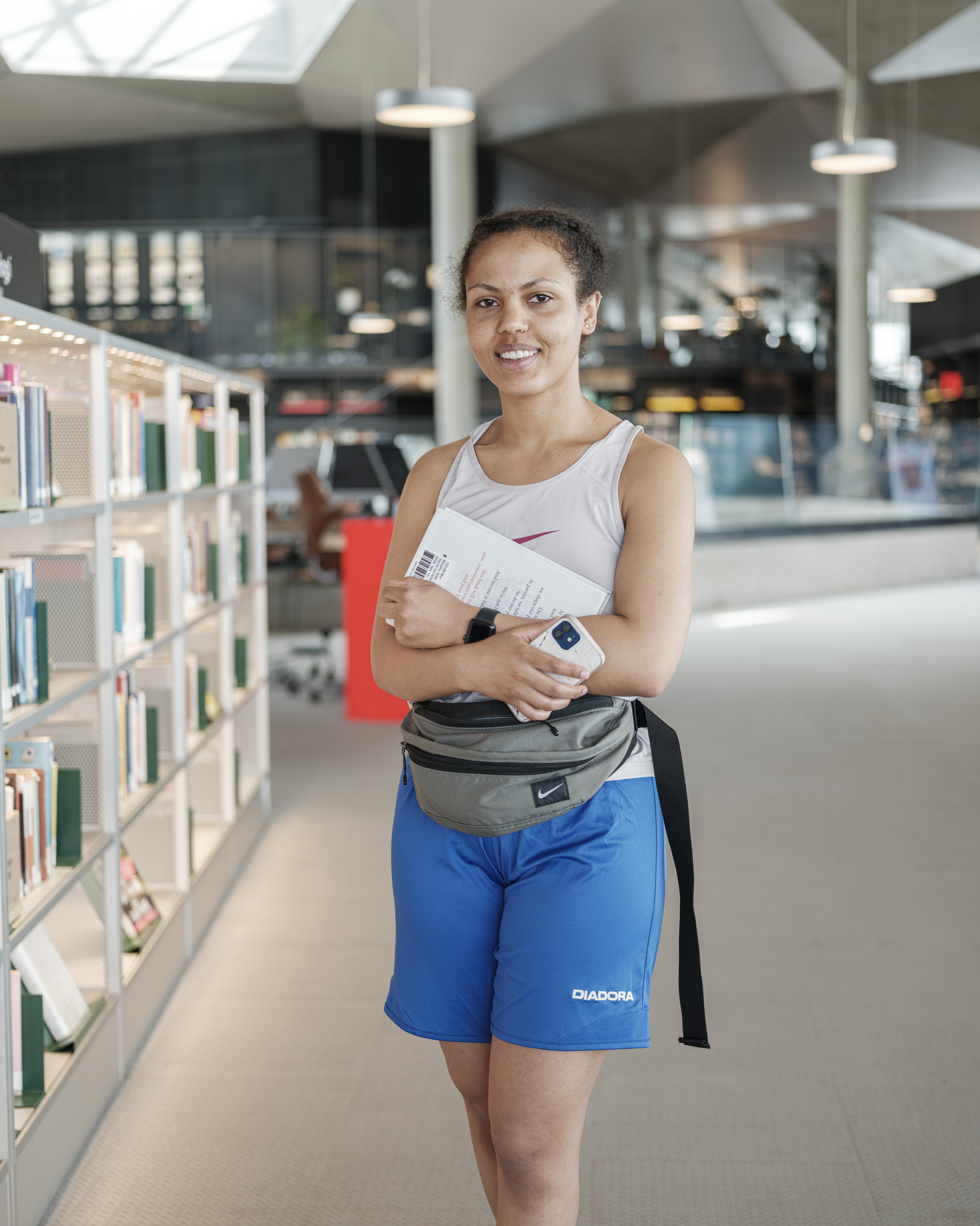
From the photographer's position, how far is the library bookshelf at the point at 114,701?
208cm

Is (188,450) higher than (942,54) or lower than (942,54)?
lower

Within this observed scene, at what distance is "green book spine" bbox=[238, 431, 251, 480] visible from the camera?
4.14 metres

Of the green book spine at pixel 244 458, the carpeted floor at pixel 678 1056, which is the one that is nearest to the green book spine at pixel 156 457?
the green book spine at pixel 244 458

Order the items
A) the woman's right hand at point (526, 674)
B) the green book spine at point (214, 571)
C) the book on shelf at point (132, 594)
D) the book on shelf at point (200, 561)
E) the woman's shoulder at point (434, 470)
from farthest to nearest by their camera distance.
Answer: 1. the green book spine at point (214, 571)
2. the book on shelf at point (200, 561)
3. the book on shelf at point (132, 594)
4. the woman's shoulder at point (434, 470)
5. the woman's right hand at point (526, 674)

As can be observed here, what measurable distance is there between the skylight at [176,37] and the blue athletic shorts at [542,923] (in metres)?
10.6

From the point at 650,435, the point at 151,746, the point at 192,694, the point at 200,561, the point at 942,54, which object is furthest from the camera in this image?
the point at 942,54

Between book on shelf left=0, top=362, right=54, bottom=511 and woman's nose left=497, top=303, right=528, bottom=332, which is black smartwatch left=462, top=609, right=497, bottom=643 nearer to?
woman's nose left=497, top=303, right=528, bottom=332

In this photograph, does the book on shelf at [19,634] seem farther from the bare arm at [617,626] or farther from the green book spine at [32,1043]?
the bare arm at [617,626]

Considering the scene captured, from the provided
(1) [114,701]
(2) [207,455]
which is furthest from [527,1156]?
(2) [207,455]

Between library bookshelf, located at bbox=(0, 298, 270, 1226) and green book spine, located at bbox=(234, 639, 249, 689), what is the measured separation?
29 centimetres

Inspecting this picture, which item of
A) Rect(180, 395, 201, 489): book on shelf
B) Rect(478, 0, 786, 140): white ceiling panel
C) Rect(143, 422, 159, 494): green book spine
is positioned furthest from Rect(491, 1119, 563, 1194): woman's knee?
Rect(478, 0, 786, 140): white ceiling panel

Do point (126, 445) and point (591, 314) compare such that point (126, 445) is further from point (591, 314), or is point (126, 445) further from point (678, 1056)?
point (678, 1056)

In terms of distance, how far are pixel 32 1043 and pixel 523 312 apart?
148 cm

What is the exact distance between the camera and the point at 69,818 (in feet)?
7.39
